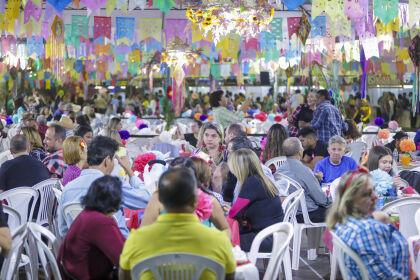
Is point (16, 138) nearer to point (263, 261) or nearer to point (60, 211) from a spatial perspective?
point (60, 211)

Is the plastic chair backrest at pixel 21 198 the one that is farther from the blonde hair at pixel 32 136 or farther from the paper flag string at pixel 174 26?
the paper flag string at pixel 174 26

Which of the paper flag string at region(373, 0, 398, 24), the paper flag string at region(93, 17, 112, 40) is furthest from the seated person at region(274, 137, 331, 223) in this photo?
the paper flag string at region(93, 17, 112, 40)

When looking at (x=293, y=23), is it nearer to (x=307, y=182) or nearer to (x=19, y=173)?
(x=307, y=182)

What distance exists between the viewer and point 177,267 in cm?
250

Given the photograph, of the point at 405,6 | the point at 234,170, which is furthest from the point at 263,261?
the point at 405,6

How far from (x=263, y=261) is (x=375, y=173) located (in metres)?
1.18

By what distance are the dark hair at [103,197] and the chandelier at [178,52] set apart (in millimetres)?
11180

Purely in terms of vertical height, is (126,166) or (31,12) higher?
(31,12)

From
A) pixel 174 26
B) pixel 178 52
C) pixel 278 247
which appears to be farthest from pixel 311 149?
pixel 178 52

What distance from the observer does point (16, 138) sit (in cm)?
521

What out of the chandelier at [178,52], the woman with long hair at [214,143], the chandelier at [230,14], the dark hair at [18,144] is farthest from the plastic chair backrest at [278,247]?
the chandelier at [178,52]

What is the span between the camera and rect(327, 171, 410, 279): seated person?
2.82 meters

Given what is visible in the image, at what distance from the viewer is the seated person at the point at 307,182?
529 centimetres

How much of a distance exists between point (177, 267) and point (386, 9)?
743 cm
